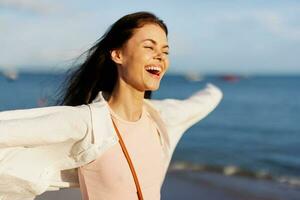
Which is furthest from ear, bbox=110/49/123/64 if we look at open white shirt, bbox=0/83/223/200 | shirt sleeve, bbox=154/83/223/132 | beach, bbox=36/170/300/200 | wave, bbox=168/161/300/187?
wave, bbox=168/161/300/187

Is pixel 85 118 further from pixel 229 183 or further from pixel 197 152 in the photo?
pixel 197 152

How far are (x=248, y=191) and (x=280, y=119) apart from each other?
1439 centimetres

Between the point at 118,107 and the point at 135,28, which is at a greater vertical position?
the point at 135,28

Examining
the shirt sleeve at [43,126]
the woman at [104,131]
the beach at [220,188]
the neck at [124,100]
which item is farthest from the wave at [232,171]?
the shirt sleeve at [43,126]

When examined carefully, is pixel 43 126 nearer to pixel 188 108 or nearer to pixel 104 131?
pixel 104 131

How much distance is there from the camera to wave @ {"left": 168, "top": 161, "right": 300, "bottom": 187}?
9023 mm

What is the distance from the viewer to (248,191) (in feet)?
24.7

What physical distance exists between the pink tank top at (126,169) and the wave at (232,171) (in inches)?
233

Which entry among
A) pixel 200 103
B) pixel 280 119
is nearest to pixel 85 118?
pixel 200 103

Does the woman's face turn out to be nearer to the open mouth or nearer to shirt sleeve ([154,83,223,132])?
the open mouth

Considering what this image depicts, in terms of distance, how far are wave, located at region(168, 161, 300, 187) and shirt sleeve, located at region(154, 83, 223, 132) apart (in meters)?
4.40

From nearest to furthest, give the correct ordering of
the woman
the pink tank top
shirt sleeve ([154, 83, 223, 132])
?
the woman < the pink tank top < shirt sleeve ([154, 83, 223, 132])

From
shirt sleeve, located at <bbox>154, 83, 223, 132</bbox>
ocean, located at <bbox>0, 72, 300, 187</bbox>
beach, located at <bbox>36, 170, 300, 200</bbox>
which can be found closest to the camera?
shirt sleeve, located at <bbox>154, 83, 223, 132</bbox>

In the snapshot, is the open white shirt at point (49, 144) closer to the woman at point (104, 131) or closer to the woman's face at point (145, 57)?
the woman at point (104, 131)
